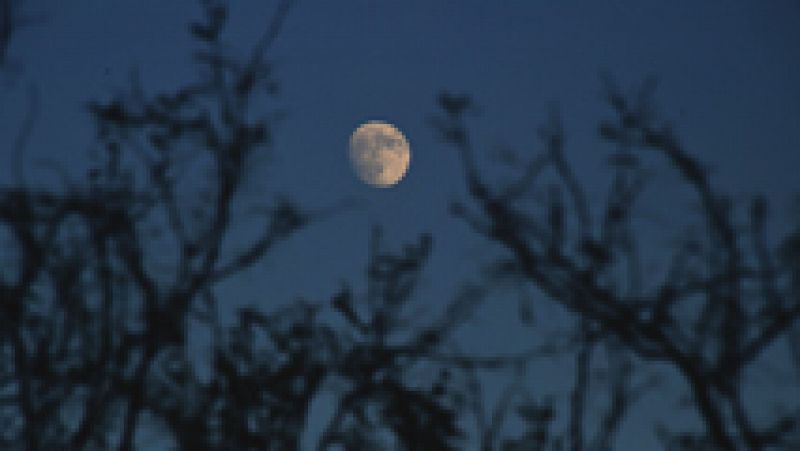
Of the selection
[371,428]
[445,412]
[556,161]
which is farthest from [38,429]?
[556,161]

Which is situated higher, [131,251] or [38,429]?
[131,251]

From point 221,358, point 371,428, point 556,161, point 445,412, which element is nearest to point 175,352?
point 221,358

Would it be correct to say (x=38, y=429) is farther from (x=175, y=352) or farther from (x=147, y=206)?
(x=147, y=206)

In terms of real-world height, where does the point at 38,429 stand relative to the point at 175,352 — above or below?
below

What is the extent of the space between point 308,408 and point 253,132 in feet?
9.19

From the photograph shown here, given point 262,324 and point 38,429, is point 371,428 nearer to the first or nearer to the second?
point 262,324

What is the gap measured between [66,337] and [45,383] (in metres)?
0.47

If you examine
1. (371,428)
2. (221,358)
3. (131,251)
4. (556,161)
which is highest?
(556,161)

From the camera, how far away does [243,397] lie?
10055 millimetres

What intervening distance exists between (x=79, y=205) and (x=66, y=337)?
1.26m

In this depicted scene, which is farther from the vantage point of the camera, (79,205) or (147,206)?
(147,206)

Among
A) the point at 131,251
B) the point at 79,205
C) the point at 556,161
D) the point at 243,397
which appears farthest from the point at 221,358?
the point at 556,161

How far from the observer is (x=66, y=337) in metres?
9.91

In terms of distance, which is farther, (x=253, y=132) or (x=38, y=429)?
(x=253, y=132)
